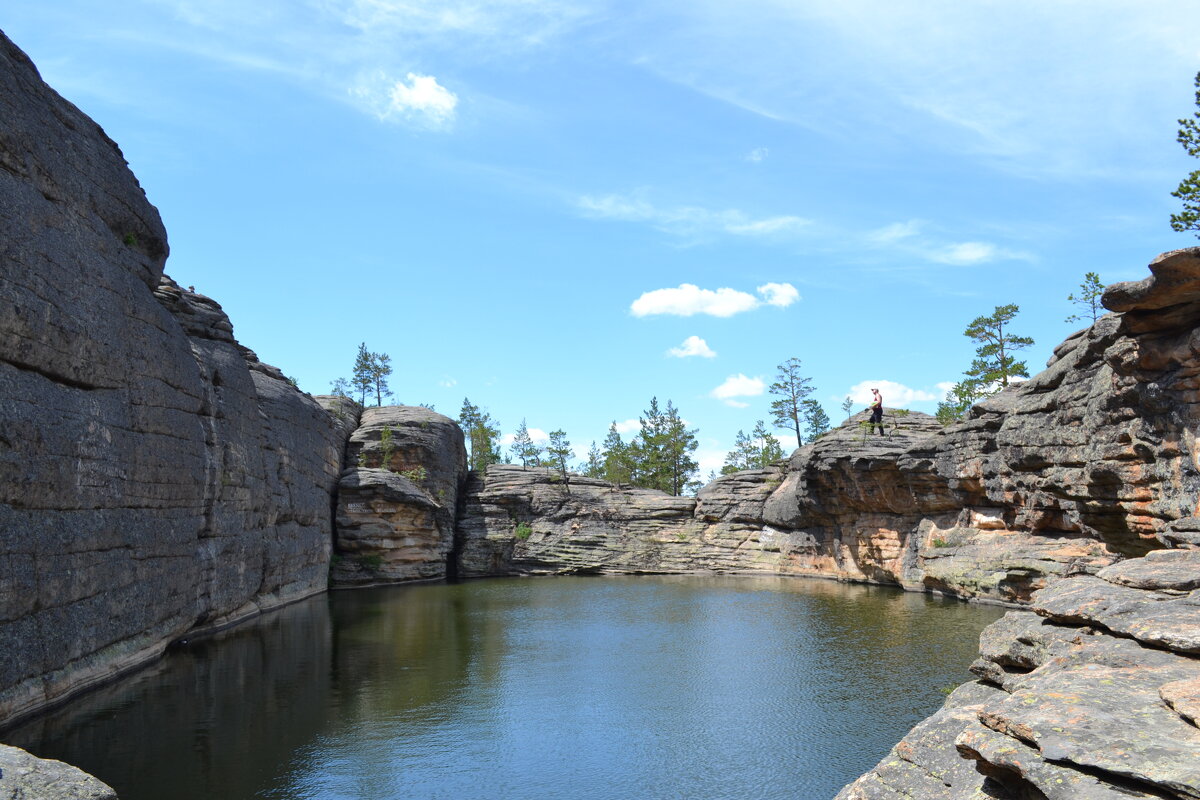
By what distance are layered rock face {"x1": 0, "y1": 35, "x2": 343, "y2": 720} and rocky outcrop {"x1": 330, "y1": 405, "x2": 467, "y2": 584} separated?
51.6ft

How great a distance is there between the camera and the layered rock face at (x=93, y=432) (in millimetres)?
15953

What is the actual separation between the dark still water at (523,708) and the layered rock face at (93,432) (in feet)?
5.70

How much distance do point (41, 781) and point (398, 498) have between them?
39.5 metres

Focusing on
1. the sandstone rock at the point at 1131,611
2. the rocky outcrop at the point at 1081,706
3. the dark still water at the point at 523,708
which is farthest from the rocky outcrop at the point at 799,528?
the rocky outcrop at the point at 1081,706

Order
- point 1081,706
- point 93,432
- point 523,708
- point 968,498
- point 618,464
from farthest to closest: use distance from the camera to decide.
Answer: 1. point 618,464
2. point 968,498
3. point 93,432
4. point 523,708
5. point 1081,706

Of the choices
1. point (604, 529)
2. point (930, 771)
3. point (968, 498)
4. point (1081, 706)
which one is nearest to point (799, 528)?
point (604, 529)

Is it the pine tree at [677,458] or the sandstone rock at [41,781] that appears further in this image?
the pine tree at [677,458]

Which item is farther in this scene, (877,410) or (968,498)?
(877,410)

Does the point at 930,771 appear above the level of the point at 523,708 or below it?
above

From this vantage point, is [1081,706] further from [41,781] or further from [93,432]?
[93,432]

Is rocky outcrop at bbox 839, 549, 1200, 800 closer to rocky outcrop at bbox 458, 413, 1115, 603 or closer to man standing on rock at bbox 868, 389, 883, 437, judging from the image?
rocky outcrop at bbox 458, 413, 1115, 603

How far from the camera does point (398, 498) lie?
4684cm

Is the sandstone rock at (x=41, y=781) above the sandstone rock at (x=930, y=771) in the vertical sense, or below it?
above

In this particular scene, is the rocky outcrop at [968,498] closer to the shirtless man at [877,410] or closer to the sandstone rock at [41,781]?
the shirtless man at [877,410]
